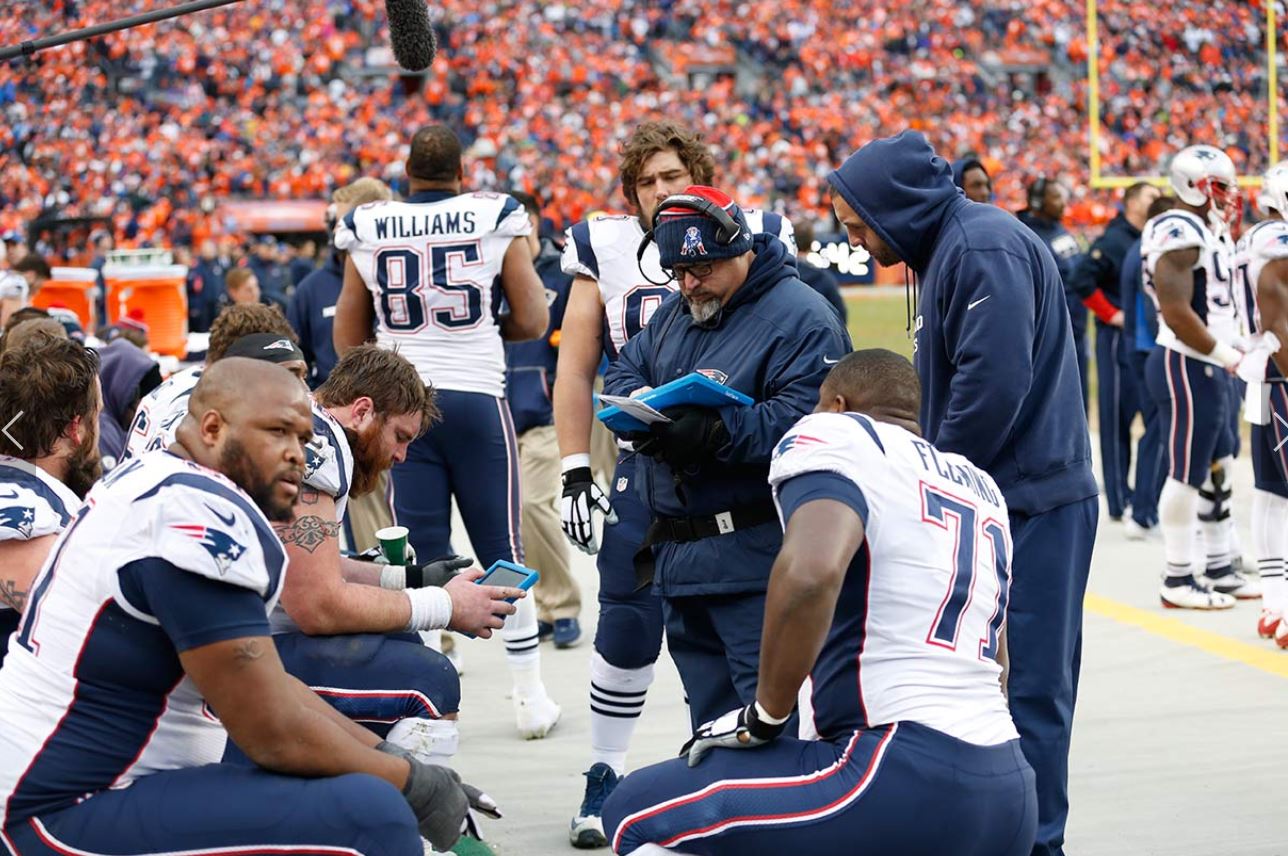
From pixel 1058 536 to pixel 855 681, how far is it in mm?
1134

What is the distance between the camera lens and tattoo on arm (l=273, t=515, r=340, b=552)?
3.87 m

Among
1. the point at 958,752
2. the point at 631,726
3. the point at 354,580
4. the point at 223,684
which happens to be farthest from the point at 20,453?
the point at 958,752

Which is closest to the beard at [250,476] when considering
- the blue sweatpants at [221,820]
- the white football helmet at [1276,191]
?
the blue sweatpants at [221,820]

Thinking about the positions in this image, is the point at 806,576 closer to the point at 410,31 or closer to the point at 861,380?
the point at 861,380

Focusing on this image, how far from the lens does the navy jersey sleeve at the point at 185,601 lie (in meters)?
2.85

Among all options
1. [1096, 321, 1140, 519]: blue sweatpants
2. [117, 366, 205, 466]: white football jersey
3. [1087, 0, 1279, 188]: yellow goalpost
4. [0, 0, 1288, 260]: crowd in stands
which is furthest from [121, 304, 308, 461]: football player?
[0, 0, 1288, 260]: crowd in stands

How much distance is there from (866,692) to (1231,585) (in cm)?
549

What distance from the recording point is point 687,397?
3.92 meters

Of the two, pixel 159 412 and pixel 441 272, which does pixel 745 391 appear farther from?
pixel 441 272

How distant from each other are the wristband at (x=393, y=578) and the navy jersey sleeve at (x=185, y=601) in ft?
4.84

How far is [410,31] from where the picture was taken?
463cm

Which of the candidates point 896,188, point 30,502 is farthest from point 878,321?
point 30,502

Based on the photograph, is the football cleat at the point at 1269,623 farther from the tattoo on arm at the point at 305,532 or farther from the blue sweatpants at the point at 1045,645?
the tattoo on arm at the point at 305,532

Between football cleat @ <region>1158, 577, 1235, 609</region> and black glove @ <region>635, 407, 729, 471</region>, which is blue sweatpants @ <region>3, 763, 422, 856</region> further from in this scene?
football cleat @ <region>1158, 577, 1235, 609</region>
